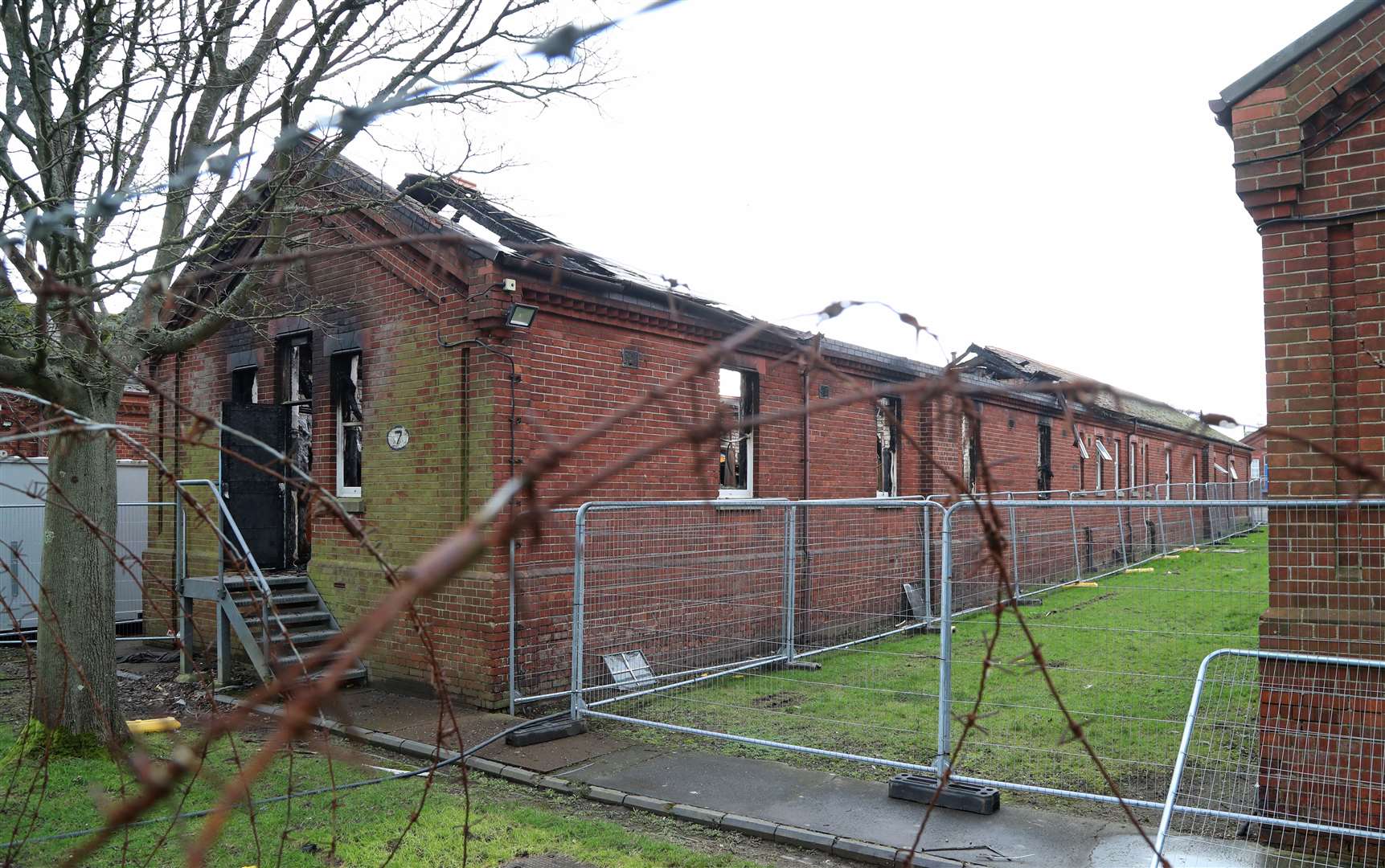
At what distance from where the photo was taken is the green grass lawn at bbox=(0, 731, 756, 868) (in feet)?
18.4

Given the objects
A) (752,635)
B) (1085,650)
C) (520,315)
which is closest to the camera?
(520,315)

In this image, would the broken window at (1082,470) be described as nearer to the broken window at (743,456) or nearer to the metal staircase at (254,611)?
the broken window at (743,456)

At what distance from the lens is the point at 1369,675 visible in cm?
544

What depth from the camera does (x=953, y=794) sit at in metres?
6.46

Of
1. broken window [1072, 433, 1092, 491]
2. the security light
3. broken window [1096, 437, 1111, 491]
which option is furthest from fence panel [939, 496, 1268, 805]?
broken window [1096, 437, 1111, 491]

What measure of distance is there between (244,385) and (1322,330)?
12.1 metres

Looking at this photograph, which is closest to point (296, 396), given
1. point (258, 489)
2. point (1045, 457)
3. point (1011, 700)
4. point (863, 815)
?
point (258, 489)

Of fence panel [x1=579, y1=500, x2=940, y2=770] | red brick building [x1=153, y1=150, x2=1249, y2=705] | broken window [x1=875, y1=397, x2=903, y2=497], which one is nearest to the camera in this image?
fence panel [x1=579, y1=500, x2=940, y2=770]

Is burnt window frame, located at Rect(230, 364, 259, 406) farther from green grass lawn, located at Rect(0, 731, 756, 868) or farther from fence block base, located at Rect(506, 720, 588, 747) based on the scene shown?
fence block base, located at Rect(506, 720, 588, 747)

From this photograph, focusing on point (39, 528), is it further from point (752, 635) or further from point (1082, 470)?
point (1082, 470)

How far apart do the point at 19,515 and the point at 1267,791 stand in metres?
15.6

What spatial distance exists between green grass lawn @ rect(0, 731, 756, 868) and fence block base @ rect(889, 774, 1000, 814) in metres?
1.49

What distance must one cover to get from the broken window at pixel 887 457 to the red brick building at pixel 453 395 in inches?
77.0

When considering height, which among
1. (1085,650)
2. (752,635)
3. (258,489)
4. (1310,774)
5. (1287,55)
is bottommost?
(1085,650)
